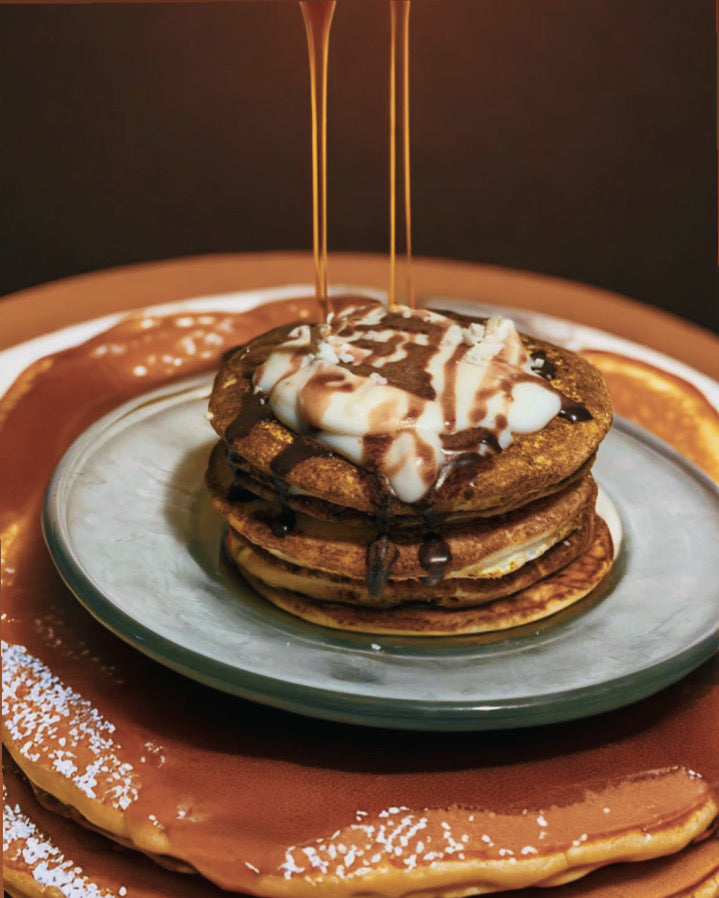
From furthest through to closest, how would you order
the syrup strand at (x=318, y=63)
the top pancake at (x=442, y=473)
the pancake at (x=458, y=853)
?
1. the syrup strand at (x=318, y=63)
2. the top pancake at (x=442, y=473)
3. the pancake at (x=458, y=853)

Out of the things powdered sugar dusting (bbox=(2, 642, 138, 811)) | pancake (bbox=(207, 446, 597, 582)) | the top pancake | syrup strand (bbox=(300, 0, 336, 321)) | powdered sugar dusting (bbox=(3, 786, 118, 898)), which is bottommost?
powdered sugar dusting (bbox=(3, 786, 118, 898))

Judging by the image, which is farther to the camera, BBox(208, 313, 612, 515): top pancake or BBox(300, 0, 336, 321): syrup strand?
BBox(300, 0, 336, 321): syrup strand

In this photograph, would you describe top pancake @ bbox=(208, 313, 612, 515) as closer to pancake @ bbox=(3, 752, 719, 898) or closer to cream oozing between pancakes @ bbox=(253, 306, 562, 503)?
cream oozing between pancakes @ bbox=(253, 306, 562, 503)

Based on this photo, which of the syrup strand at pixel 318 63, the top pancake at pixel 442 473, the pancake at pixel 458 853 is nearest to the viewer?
the pancake at pixel 458 853

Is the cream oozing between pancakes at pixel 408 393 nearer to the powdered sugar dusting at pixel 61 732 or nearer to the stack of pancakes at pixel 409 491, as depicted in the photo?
the stack of pancakes at pixel 409 491

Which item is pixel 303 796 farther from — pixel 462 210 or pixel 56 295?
pixel 462 210

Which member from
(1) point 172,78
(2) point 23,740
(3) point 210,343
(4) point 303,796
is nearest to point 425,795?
(4) point 303,796

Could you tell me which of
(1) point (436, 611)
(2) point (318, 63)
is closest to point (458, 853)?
(1) point (436, 611)

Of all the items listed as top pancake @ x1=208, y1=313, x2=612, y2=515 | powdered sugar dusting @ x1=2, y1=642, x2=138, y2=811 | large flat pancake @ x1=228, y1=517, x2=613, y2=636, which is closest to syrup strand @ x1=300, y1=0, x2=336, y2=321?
top pancake @ x1=208, y1=313, x2=612, y2=515

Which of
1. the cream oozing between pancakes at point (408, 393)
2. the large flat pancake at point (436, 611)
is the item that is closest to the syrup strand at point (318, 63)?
the cream oozing between pancakes at point (408, 393)
